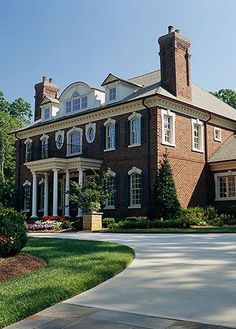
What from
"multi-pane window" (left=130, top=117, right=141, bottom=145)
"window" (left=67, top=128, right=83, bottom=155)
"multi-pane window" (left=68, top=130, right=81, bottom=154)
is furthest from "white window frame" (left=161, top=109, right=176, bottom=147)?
"multi-pane window" (left=68, top=130, right=81, bottom=154)

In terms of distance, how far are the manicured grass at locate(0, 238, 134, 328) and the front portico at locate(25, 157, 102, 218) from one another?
1510cm

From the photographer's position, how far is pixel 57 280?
674cm

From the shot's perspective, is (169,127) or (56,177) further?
(56,177)

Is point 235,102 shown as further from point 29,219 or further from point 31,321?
point 31,321

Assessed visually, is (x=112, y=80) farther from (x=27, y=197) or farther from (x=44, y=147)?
(x=27, y=197)

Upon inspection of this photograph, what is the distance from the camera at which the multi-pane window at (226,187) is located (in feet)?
84.5

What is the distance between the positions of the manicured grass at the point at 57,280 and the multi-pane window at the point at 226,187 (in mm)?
16921

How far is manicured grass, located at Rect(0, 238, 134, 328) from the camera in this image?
17.9 feet

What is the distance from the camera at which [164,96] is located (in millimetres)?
23812

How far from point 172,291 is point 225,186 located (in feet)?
68.5

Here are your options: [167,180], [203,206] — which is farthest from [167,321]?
[203,206]

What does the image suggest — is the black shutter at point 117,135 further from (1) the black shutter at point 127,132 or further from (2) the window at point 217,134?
(2) the window at point 217,134

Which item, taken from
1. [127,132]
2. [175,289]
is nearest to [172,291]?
[175,289]

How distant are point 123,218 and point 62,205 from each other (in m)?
6.58
